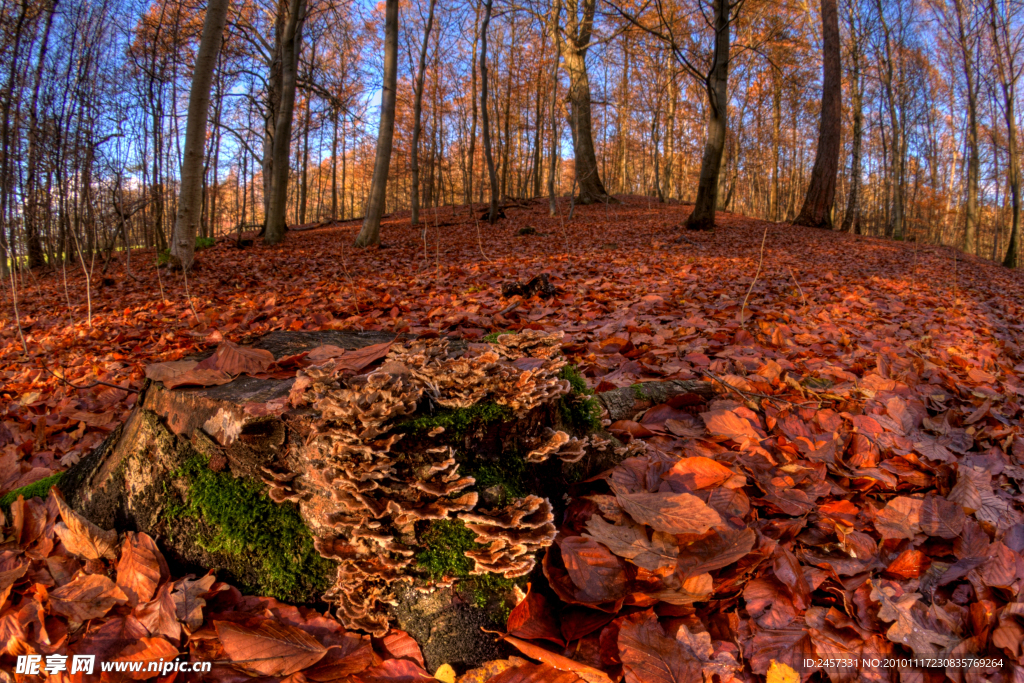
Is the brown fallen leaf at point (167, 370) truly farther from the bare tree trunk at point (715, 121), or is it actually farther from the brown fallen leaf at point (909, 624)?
the bare tree trunk at point (715, 121)

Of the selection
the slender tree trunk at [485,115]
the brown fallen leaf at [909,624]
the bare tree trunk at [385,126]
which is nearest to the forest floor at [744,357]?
the brown fallen leaf at [909,624]

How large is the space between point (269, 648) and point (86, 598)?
25.8 inches

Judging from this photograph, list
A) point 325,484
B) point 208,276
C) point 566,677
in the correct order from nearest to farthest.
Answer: point 566,677 → point 325,484 → point 208,276

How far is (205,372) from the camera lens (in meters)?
1.82

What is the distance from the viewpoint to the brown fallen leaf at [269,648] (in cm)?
130

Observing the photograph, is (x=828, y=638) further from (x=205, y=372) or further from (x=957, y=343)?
(x=957, y=343)

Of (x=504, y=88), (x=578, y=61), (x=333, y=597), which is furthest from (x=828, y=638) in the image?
(x=504, y=88)

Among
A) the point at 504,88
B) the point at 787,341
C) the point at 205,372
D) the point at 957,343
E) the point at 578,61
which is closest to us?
the point at 205,372

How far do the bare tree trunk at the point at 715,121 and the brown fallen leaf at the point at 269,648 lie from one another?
12107mm

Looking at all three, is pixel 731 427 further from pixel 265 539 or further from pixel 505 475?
pixel 265 539

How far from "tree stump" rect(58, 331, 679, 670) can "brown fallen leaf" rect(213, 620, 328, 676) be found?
12 cm

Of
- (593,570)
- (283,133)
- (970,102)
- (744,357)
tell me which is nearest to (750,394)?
(744,357)

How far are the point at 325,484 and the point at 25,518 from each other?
1414 mm

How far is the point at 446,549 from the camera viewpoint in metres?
1.49
